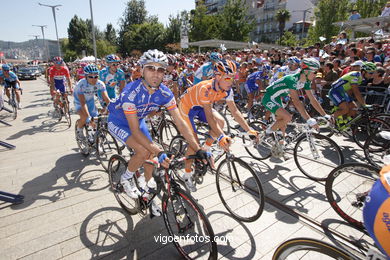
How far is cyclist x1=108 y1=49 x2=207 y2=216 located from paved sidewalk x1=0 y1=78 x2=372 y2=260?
0.67 m

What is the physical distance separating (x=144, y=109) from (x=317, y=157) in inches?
147

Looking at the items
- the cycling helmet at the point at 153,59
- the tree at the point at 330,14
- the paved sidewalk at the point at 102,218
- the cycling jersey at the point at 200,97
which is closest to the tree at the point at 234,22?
the tree at the point at 330,14

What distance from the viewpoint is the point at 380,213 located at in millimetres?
1481

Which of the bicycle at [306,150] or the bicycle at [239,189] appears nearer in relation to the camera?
the bicycle at [239,189]

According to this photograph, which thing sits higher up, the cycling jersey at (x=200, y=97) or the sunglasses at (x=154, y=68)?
the sunglasses at (x=154, y=68)

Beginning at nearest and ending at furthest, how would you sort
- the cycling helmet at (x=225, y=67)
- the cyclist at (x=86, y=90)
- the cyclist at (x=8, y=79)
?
the cycling helmet at (x=225, y=67) < the cyclist at (x=86, y=90) < the cyclist at (x=8, y=79)

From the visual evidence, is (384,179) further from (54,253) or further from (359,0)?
(359,0)

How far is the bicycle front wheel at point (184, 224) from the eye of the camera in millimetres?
2661

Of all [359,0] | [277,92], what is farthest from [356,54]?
[359,0]

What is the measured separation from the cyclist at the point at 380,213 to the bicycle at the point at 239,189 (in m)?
1.76

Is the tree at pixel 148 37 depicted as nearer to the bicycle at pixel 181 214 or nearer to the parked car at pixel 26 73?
the parked car at pixel 26 73

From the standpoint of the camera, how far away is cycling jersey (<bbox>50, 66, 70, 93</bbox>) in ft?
32.9

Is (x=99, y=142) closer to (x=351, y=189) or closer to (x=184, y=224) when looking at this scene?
(x=184, y=224)

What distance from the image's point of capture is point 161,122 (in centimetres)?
644
